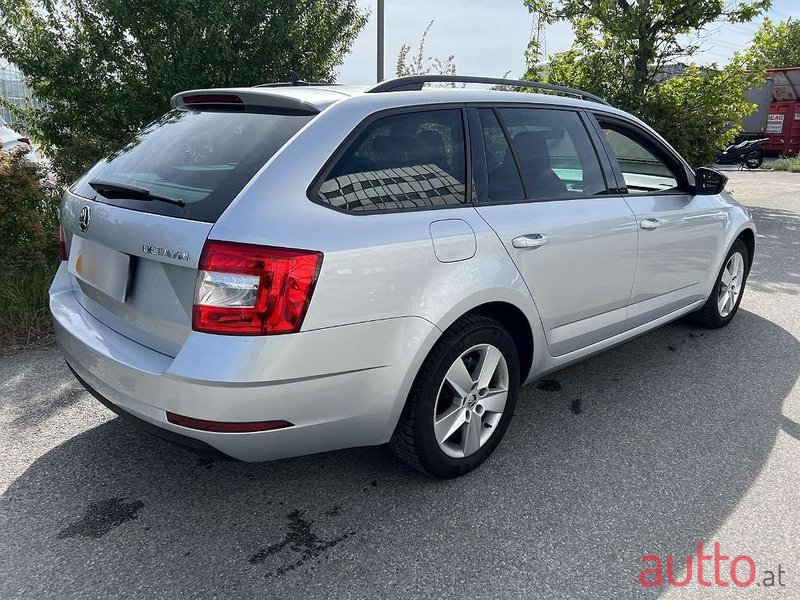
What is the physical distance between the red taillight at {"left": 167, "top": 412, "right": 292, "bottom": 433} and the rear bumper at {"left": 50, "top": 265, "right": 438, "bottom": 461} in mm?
19

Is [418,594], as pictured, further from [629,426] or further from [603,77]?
[603,77]

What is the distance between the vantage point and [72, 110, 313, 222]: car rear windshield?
7.27 feet

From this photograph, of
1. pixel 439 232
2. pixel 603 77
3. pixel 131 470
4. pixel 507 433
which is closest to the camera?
pixel 439 232

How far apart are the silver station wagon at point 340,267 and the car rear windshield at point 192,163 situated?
0.01m

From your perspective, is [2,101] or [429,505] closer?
[429,505]

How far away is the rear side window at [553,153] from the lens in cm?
301

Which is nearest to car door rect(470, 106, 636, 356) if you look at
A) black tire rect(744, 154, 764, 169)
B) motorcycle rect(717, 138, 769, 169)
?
motorcycle rect(717, 138, 769, 169)

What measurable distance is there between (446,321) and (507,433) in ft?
3.41

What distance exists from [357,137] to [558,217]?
1114mm

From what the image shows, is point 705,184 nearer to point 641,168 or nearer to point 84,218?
point 641,168

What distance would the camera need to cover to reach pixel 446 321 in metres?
2.48

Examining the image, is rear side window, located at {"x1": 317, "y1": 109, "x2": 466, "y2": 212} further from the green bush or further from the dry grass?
the green bush

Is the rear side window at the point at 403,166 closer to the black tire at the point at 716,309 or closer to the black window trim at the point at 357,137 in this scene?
the black window trim at the point at 357,137

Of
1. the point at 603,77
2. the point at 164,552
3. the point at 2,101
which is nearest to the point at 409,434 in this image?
the point at 164,552
